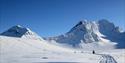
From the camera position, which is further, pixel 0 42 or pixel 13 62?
pixel 0 42

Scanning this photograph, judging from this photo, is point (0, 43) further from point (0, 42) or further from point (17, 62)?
point (17, 62)

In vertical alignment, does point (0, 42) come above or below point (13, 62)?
above

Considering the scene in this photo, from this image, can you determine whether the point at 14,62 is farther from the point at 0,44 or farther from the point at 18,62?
the point at 0,44

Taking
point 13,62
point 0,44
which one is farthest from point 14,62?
point 0,44

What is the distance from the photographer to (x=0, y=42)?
314 feet

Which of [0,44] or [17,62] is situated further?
[0,44]

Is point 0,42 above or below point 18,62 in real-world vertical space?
above

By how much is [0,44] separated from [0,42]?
402 cm

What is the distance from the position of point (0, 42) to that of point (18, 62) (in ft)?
184

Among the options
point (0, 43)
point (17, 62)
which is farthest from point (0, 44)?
point (17, 62)

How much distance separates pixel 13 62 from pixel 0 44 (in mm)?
52060

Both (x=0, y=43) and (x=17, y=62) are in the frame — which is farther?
(x=0, y=43)

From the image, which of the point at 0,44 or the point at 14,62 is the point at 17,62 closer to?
the point at 14,62

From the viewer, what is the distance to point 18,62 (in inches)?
1647
